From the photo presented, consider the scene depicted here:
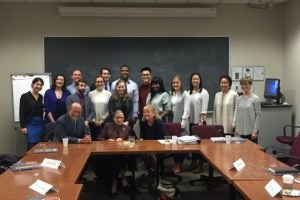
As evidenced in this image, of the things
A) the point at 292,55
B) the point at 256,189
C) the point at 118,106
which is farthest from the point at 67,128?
the point at 292,55

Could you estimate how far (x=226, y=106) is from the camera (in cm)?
546

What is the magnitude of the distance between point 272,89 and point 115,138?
332 cm

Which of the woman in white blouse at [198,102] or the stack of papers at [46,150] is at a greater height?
the woman in white blouse at [198,102]

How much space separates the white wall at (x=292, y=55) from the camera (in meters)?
6.57

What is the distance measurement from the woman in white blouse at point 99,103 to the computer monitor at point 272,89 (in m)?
3.06

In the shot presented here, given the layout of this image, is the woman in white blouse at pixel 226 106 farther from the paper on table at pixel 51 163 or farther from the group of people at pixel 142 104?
the paper on table at pixel 51 163

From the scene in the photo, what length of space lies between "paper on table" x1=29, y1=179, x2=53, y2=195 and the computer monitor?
496 cm

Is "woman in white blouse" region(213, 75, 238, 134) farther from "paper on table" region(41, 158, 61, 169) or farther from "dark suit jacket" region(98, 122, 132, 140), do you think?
"paper on table" region(41, 158, 61, 169)

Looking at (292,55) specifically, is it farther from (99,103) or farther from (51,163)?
(51,163)

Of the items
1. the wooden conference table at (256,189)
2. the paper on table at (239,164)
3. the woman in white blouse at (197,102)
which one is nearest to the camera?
the wooden conference table at (256,189)

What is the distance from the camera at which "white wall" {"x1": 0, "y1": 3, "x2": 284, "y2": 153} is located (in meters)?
6.62

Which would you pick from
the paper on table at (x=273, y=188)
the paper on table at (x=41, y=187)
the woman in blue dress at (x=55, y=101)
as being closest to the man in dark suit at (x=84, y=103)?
the woman in blue dress at (x=55, y=101)

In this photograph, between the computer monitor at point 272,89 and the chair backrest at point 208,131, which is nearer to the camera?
the chair backrest at point 208,131

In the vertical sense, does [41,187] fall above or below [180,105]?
below
